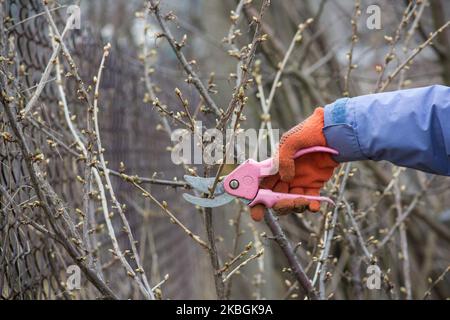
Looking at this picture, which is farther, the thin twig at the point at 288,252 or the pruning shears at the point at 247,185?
the thin twig at the point at 288,252

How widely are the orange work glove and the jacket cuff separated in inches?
0.9

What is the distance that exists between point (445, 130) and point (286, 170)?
450 mm

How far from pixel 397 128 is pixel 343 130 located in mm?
149

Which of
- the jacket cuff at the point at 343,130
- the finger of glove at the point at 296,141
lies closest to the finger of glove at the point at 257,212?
the finger of glove at the point at 296,141

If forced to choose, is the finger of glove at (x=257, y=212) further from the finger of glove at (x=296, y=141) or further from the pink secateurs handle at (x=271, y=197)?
the finger of glove at (x=296, y=141)

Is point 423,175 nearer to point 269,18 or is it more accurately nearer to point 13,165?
point 269,18

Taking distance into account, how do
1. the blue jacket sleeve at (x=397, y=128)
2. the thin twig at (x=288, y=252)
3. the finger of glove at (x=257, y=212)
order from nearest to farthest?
the blue jacket sleeve at (x=397, y=128)
the finger of glove at (x=257, y=212)
the thin twig at (x=288, y=252)

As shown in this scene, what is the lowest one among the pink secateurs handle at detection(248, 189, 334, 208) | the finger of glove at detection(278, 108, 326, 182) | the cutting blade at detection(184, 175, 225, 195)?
the pink secateurs handle at detection(248, 189, 334, 208)

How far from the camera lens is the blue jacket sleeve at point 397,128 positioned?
193cm

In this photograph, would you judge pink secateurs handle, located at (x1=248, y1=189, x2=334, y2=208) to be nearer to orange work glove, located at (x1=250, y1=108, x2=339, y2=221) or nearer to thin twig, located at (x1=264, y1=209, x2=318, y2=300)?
orange work glove, located at (x1=250, y1=108, x2=339, y2=221)

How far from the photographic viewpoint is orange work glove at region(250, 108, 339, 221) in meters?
1.99

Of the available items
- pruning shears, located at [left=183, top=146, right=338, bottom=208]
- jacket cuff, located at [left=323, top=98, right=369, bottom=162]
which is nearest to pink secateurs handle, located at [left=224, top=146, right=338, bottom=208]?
pruning shears, located at [left=183, top=146, right=338, bottom=208]

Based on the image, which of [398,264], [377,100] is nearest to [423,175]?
[398,264]

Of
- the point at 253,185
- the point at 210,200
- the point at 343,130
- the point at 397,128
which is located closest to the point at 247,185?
the point at 253,185
